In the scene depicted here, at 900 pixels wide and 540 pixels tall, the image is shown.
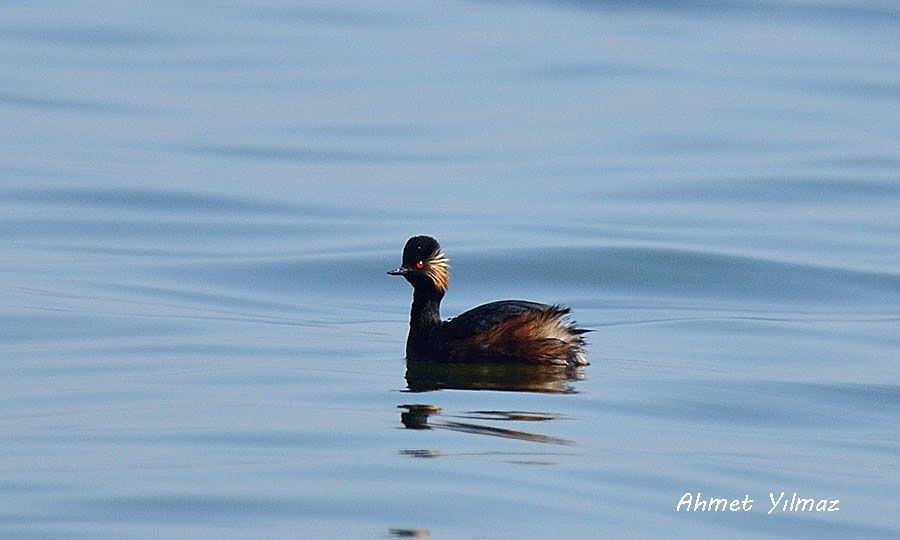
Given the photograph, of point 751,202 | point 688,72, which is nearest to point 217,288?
point 751,202

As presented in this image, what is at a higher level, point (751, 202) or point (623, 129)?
point (623, 129)

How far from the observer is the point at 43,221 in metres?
19.4

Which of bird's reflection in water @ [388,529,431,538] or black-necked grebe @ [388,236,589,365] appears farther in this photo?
black-necked grebe @ [388,236,589,365]

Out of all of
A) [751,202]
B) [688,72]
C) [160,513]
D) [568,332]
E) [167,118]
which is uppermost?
[688,72]

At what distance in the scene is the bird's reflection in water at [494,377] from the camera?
1173 cm

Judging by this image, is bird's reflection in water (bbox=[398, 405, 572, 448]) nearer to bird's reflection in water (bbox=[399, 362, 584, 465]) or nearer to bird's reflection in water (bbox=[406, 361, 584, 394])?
bird's reflection in water (bbox=[399, 362, 584, 465])

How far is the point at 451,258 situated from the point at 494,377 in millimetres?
6013

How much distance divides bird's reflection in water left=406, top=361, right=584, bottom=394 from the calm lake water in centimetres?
4

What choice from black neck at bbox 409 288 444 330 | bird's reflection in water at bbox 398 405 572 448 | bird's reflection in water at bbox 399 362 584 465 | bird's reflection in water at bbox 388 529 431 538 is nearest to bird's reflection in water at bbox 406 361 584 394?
bird's reflection in water at bbox 399 362 584 465

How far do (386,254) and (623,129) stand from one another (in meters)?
9.63

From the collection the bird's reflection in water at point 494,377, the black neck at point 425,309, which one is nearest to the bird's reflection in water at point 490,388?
the bird's reflection in water at point 494,377

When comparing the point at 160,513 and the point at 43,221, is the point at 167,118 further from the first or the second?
the point at 160,513

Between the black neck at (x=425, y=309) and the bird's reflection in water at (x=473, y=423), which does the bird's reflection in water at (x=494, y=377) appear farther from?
the bird's reflection in water at (x=473, y=423)

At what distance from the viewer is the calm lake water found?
29.9 ft
